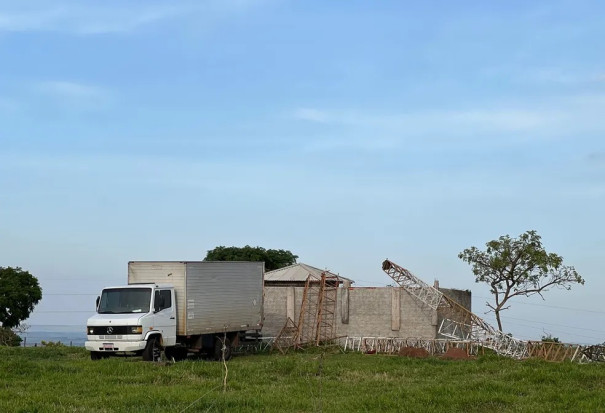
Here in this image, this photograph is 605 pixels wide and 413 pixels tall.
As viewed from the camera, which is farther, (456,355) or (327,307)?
(327,307)

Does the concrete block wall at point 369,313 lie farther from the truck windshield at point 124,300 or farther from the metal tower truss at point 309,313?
the truck windshield at point 124,300

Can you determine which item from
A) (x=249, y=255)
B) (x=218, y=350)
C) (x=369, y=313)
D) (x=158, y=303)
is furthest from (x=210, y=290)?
(x=249, y=255)

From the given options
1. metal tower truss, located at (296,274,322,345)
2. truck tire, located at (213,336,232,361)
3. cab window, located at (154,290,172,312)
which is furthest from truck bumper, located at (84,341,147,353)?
metal tower truss, located at (296,274,322,345)

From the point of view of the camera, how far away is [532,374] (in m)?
21.3

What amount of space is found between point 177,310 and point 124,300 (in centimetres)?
223

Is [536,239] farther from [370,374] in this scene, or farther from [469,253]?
[370,374]

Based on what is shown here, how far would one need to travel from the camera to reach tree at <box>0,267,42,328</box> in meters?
64.2

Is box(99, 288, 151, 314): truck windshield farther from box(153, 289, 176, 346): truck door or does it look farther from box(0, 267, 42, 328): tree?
box(0, 267, 42, 328): tree

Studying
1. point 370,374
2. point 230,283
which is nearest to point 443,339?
point 230,283

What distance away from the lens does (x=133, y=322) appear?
2788cm

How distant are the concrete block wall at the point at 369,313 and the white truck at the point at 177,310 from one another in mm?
5572

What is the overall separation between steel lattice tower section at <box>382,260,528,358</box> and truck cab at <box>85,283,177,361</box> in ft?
41.7

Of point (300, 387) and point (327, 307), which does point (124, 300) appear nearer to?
point (300, 387)

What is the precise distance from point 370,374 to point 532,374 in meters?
4.67
